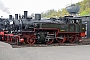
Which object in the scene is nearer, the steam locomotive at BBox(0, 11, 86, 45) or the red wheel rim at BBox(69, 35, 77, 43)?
the steam locomotive at BBox(0, 11, 86, 45)

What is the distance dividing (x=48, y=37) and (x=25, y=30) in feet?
6.91

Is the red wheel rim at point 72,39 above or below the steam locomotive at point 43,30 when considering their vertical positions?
below

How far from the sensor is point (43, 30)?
65.0ft

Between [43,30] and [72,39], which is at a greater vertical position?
[43,30]

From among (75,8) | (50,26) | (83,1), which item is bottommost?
(50,26)

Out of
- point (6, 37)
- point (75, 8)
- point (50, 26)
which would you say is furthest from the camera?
point (75, 8)

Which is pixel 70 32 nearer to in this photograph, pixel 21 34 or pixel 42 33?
pixel 42 33

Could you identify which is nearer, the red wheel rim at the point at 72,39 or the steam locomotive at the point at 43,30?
the steam locomotive at the point at 43,30

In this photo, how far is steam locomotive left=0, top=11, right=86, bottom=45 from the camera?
63.7 feet

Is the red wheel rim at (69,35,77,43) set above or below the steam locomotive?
below

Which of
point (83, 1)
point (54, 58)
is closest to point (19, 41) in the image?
point (54, 58)

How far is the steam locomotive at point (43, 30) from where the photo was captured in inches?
765

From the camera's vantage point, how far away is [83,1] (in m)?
101

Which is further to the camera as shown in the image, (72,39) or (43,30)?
(72,39)
